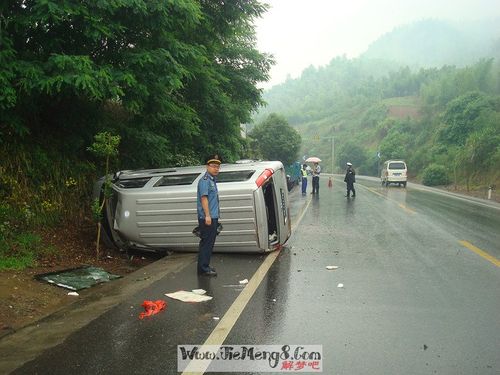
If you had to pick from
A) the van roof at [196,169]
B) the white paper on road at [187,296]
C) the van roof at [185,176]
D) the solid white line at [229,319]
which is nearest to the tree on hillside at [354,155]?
the van roof at [196,169]

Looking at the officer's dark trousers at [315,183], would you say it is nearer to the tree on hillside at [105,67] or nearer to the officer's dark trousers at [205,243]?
the tree on hillside at [105,67]

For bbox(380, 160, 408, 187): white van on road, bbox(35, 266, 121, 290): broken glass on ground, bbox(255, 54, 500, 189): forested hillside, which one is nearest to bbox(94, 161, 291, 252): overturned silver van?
bbox(35, 266, 121, 290): broken glass on ground

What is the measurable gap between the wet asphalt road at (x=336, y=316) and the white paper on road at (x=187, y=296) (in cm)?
13

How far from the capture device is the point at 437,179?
44.4 meters

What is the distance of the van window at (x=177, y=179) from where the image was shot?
8273 millimetres

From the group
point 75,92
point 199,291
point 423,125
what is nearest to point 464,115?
point 423,125

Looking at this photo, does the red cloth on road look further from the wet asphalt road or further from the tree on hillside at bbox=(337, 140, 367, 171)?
the tree on hillside at bbox=(337, 140, 367, 171)

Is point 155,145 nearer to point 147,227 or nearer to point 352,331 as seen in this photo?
point 147,227

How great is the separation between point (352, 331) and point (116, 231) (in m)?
5.21

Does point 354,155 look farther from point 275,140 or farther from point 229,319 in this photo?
point 229,319

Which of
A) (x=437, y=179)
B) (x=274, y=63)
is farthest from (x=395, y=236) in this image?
(x=437, y=179)

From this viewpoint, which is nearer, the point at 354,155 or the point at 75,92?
the point at 75,92

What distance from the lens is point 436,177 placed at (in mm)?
44562

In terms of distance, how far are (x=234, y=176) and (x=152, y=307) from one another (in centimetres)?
339
